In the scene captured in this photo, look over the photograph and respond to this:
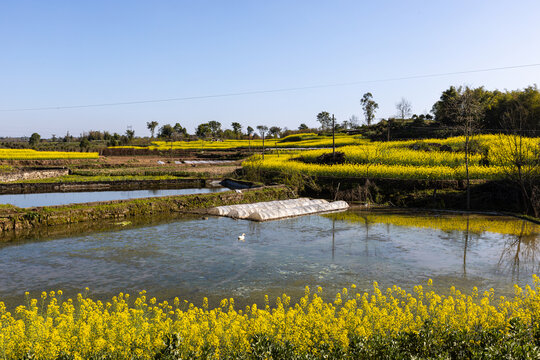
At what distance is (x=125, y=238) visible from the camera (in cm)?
1479

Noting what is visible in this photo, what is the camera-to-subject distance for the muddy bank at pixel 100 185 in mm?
27391

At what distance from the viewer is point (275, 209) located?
778 inches

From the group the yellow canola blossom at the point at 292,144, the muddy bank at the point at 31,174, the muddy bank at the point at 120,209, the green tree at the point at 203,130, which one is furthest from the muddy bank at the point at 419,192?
the green tree at the point at 203,130

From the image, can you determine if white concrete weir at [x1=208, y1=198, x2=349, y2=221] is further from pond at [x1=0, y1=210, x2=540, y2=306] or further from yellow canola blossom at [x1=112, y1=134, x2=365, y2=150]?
yellow canola blossom at [x1=112, y1=134, x2=365, y2=150]

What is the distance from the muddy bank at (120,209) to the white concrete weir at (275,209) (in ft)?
4.50

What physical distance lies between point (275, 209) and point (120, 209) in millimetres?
6884

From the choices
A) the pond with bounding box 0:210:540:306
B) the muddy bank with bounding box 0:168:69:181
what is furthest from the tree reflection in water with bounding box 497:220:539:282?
the muddy bank with bounding box 0:168:69:181

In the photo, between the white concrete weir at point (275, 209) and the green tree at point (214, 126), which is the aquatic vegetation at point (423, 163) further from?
the green tree at point (214, 126)

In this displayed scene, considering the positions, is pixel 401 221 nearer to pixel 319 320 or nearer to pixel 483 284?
pixel 483 284

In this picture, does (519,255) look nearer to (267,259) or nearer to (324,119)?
(267,259)

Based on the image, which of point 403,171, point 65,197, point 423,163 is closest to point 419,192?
point 403,171

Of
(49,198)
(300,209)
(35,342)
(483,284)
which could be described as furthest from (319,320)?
(49,198)

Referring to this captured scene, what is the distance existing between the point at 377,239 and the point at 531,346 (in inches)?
378

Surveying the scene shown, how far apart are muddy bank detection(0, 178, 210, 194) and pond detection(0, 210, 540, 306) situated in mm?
14546
